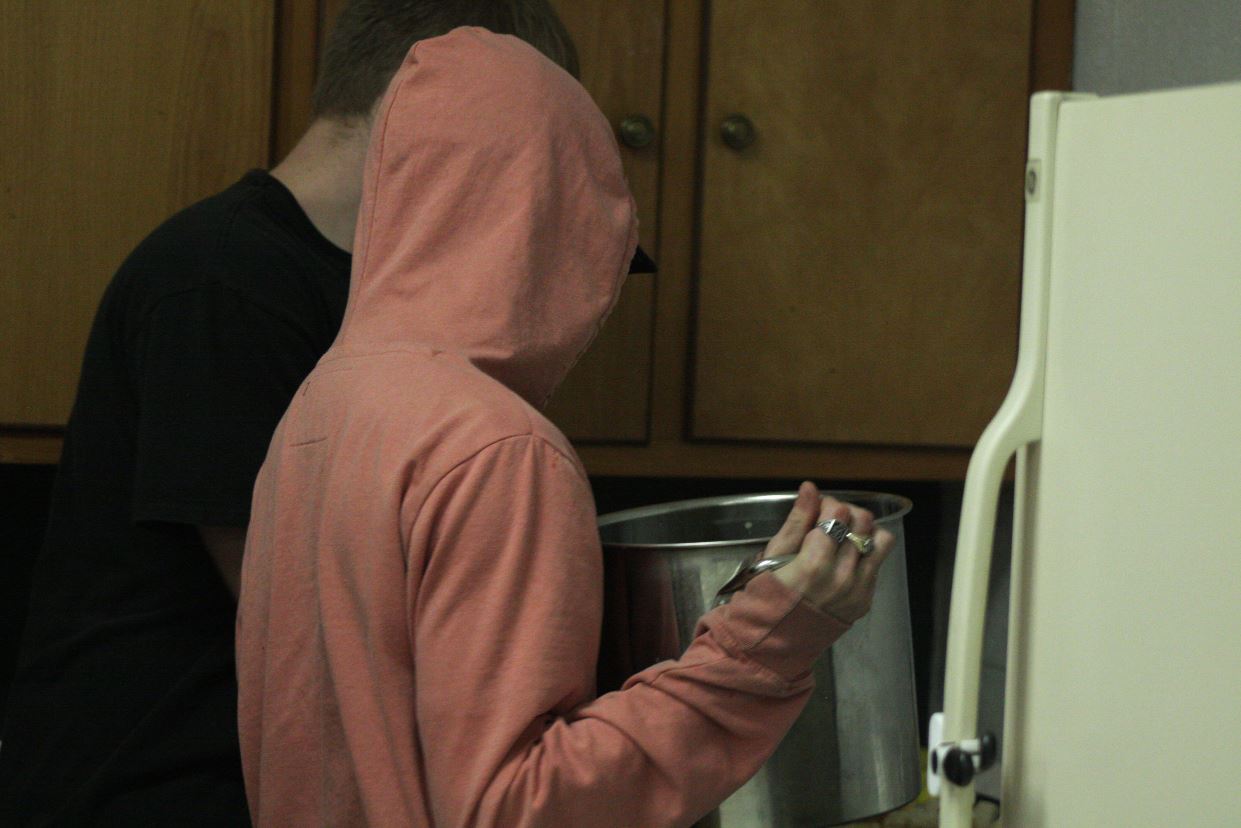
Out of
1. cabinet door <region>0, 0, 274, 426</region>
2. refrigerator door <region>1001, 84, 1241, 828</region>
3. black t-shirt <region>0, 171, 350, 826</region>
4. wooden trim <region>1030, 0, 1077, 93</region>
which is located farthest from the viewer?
wooden trim <region>1030, 0, 1077, 93</region>

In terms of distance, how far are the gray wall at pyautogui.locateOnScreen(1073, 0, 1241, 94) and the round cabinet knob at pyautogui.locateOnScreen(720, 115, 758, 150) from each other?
1.37 feet

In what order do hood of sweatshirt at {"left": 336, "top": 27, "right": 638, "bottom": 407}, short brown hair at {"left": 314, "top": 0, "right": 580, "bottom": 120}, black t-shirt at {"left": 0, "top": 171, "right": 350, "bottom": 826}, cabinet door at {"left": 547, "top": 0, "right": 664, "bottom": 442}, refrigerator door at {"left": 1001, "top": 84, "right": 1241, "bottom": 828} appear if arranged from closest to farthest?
1. refrigerator door at {"left": 1001, "top": 84, "right": 1241, "bottom": 828}
2. hood of sweatshirt at {"left": 336, "top": 27, "right": 638, "bottom": 407}
3. black t-shirt at {"left": 0, "top": 171, "right": 350, "bottom": 826}
4. short brown hair at {"left": 314, "top": 0, "right": 580, "bottom": 120}
5. cabinet door at {"left": 547, "top": 0, "right": 664, "bottom": 442}

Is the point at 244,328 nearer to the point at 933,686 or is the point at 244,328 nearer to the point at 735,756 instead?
the point at 735,756

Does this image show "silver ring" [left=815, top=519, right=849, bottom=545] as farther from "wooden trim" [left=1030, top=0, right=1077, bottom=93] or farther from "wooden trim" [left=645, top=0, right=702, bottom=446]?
"wooden trim" [left=1030, top=0, right=1077, bottom=93]

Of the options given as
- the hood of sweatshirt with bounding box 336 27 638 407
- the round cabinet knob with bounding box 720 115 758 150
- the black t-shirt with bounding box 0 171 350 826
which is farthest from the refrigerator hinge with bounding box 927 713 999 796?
the round cabinet knob with bounding box 720 115 758 150

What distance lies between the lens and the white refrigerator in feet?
2.11

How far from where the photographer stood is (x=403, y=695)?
2.32 ft

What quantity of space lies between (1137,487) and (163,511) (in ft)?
2.03

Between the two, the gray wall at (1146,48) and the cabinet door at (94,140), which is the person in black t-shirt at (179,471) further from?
the gray wall at (1146,48)

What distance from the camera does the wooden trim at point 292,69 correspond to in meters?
1.43

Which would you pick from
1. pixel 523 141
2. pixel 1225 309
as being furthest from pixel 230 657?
pixel 1225 309

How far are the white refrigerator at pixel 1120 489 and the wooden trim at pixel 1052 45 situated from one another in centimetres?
98

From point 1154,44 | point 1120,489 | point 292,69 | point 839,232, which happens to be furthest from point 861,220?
point 1120,489

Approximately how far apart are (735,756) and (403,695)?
177 millimetres
